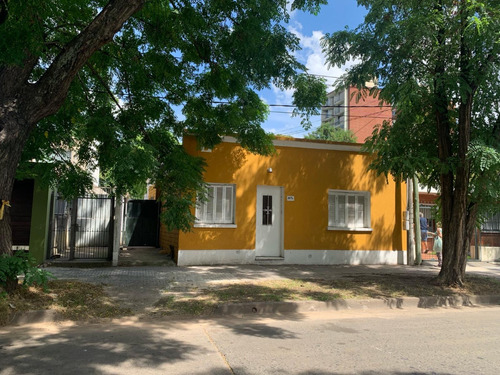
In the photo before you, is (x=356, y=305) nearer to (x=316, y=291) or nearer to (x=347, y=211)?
(x=316, y=291)

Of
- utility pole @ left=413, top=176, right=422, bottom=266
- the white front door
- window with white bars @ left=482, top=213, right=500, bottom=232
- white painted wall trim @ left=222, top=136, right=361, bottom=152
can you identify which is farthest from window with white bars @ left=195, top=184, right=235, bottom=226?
window with white bars @ left=482, top=213, right=500, bottom=232

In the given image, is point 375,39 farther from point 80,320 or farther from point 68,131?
point 80,320

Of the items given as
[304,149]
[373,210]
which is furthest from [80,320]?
[373,210]

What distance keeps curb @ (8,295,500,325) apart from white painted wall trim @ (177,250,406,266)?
431cm

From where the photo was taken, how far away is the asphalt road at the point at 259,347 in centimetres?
413

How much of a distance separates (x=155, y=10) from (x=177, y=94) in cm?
199

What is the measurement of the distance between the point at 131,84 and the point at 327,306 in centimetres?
634

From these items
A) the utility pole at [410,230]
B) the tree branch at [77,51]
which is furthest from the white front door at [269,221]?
the tree branch at [77,51]

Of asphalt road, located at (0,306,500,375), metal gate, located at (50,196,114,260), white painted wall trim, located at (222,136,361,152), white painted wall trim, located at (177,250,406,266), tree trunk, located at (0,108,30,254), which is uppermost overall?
white painted wall trim, located at (222,136,361,152)

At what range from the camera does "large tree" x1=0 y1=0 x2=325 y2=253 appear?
595cm

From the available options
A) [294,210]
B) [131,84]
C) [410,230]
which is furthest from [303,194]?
[131,84]

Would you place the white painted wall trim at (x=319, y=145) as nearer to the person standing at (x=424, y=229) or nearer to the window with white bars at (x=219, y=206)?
the window with white bars at (x=219, y=206)

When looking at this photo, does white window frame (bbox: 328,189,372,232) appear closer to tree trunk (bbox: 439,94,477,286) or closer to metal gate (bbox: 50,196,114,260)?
tree trunk (bbox: 439,94,477,286)

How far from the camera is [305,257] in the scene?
11.9 metres
